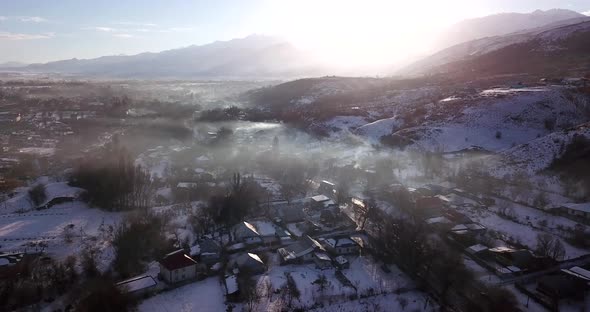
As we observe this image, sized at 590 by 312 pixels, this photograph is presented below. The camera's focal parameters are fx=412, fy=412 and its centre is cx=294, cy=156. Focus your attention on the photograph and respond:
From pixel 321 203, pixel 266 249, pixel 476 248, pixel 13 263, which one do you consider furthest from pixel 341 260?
pixel 13 263

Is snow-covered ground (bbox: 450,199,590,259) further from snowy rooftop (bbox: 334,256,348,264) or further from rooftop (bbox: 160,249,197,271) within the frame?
rooftop (bbox: 160,249,197,271)

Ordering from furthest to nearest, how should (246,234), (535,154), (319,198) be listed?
(535,154), (319,198), (246,234)

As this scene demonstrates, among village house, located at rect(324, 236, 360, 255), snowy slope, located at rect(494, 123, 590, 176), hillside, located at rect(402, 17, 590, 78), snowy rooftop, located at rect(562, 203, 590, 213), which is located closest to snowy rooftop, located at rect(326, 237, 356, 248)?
village house, located at rect(324, 236, 360, 255)

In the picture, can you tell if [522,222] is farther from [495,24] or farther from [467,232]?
[495,24]

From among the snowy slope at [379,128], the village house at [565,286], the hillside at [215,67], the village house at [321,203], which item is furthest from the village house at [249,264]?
the hillside at [215,67]

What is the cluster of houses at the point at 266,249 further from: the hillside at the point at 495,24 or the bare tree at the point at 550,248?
the hillside at the point at 495,24
